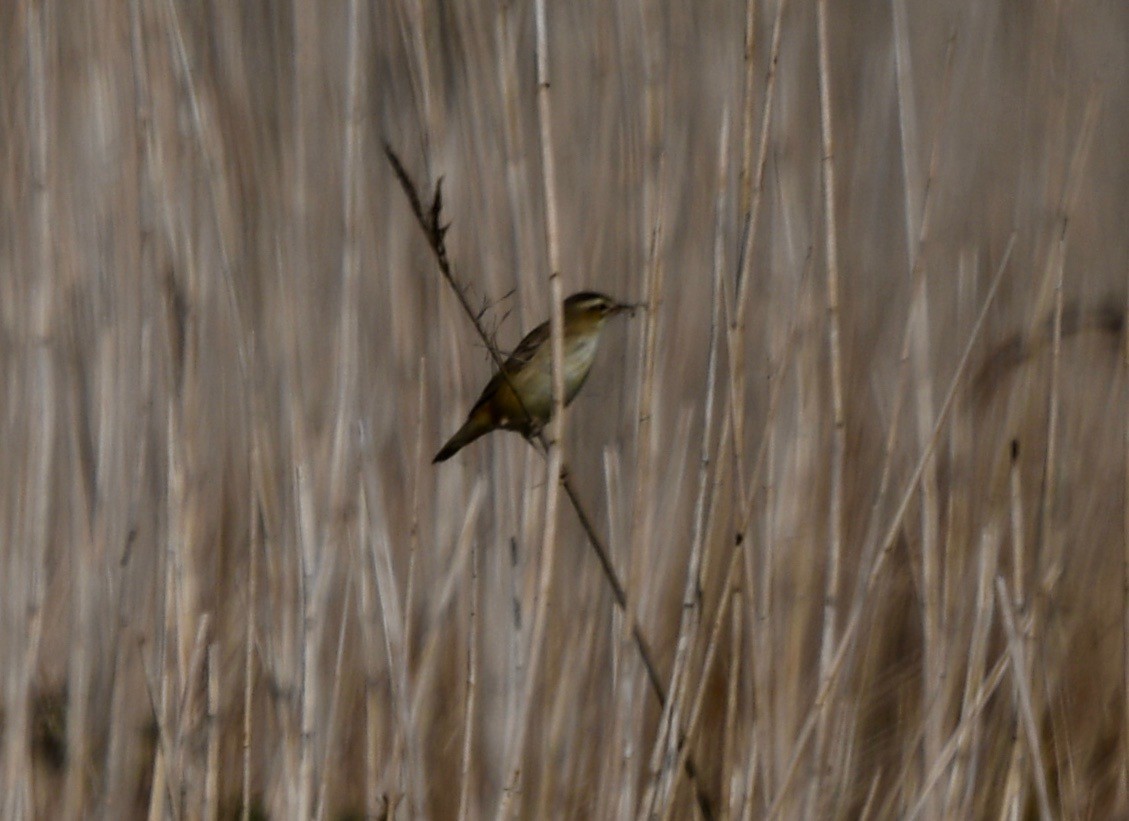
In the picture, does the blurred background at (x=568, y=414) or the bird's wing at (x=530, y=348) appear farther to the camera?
the bird's wing at (x=530, y=348)

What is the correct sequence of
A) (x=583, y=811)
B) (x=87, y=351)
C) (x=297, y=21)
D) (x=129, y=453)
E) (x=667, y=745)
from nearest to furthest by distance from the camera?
(x=667, y=745) → (x=297, y=21) → (x=129, y=453) → (x=87, y=351) → (x=583, y=811)

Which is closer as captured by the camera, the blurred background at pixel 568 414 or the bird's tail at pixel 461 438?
the blurred background at pixel 568 414

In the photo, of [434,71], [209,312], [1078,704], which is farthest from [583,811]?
[434,71]

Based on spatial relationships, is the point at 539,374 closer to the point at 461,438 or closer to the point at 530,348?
the point at 530,348

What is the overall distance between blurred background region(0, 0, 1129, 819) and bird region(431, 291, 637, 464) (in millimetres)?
34

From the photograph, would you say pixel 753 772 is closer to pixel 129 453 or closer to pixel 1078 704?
pixel 129 453

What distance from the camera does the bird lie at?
4.98ft

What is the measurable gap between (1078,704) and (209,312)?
1.33 meters

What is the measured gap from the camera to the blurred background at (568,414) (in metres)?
1.14

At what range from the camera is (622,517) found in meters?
1.30

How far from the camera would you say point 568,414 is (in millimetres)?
1739

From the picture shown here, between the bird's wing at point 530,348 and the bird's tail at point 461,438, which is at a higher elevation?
the bird's wing at point 530,348

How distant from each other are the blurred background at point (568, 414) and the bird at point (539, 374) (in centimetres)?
3

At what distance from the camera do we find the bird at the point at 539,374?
1519mm
